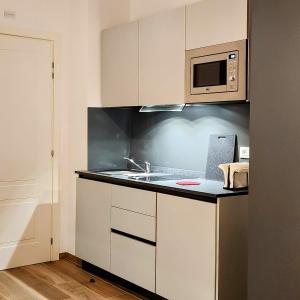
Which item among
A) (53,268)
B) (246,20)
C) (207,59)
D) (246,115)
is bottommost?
(53,268)

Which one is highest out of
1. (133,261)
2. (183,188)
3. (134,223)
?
(183,188)

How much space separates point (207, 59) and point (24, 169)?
6.90 feet

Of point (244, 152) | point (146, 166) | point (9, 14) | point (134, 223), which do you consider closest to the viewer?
point (244, 152)

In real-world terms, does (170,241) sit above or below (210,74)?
below

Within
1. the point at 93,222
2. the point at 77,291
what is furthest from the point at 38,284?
the point at 93,222

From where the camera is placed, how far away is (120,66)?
4.27 m

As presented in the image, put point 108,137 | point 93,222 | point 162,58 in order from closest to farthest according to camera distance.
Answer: point 162,58 → point 93,222 → point 108,137

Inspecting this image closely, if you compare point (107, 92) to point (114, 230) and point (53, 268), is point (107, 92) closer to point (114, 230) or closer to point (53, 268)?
point (114, 230)

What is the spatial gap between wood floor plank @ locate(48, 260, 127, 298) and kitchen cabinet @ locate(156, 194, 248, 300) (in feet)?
1.99

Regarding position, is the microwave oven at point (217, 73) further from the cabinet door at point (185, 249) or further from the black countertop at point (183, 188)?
the cabinet door at point (185, 249)

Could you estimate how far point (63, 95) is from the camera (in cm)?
467

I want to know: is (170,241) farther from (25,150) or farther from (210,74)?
(25,150)

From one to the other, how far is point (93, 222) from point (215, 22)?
2.02 m

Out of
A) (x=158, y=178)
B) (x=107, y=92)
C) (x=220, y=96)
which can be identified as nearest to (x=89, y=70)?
(x=107, y=92)
